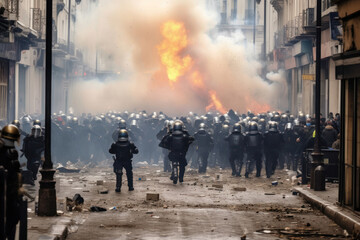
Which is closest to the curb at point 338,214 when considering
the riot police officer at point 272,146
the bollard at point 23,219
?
the bollard at point 23,219

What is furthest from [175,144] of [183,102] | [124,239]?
[183,102]

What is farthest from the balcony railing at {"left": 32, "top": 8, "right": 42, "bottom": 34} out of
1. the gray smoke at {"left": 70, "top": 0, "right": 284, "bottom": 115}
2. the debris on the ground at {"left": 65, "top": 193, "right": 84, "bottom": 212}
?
the debris on the ground at {"left": 65, "top": 193, "right": 84, "bottom": 212}

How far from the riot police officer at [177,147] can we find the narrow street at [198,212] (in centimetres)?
49

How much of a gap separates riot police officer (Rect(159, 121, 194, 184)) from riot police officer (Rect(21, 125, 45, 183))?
3337 millimetres

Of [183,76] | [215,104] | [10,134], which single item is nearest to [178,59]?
[183,76]

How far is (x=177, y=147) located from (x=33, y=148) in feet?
12.3

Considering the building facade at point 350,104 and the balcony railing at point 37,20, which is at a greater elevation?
the balcony railing at point 37,20

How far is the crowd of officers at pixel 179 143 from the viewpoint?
67.6ft

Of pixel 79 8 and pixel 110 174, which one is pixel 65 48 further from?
pixel 110 174

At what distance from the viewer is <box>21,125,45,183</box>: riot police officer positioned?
2052 centimetres

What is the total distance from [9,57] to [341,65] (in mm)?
24444

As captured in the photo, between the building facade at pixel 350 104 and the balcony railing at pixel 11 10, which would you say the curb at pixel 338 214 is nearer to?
the building facade at pixel 350 104

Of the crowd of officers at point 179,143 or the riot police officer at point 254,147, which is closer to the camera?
the crowd of officers at point 179,143

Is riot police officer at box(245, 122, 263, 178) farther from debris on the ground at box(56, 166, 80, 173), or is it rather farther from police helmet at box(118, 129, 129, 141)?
debris on the ground at box(56, 166, 80, 173)
